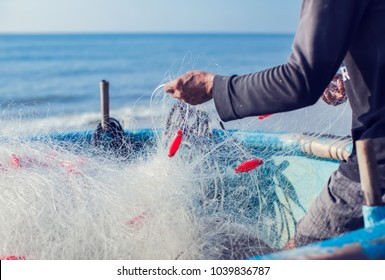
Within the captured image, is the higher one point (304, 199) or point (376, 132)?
point (376, 132)

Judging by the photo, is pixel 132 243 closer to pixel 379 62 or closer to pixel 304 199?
pixel 379 62

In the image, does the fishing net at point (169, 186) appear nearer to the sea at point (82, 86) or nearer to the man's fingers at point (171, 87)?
the sea at point (82, 86)

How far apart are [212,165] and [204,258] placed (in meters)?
1.03

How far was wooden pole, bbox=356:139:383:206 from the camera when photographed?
1988mm

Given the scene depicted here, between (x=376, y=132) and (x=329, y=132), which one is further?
(x=329, y=132)

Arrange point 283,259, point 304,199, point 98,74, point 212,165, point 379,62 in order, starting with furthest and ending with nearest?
1. point 98,74
2. point 304,199
3. point 212,165
4. point 379,62
5. point 283,259

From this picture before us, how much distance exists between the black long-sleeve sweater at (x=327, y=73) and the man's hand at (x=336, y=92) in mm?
765

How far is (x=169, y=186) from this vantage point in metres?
2.68

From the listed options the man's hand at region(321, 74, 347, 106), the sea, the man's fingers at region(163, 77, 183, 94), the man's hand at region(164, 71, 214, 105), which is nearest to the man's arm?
the man's hand at region(164, 71, 214, 105)

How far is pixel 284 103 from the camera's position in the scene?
2266mm

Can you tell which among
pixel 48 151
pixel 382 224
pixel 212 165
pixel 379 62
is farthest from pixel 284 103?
pixel 48 151

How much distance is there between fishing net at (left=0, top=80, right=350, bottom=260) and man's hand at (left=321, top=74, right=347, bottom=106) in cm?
10
